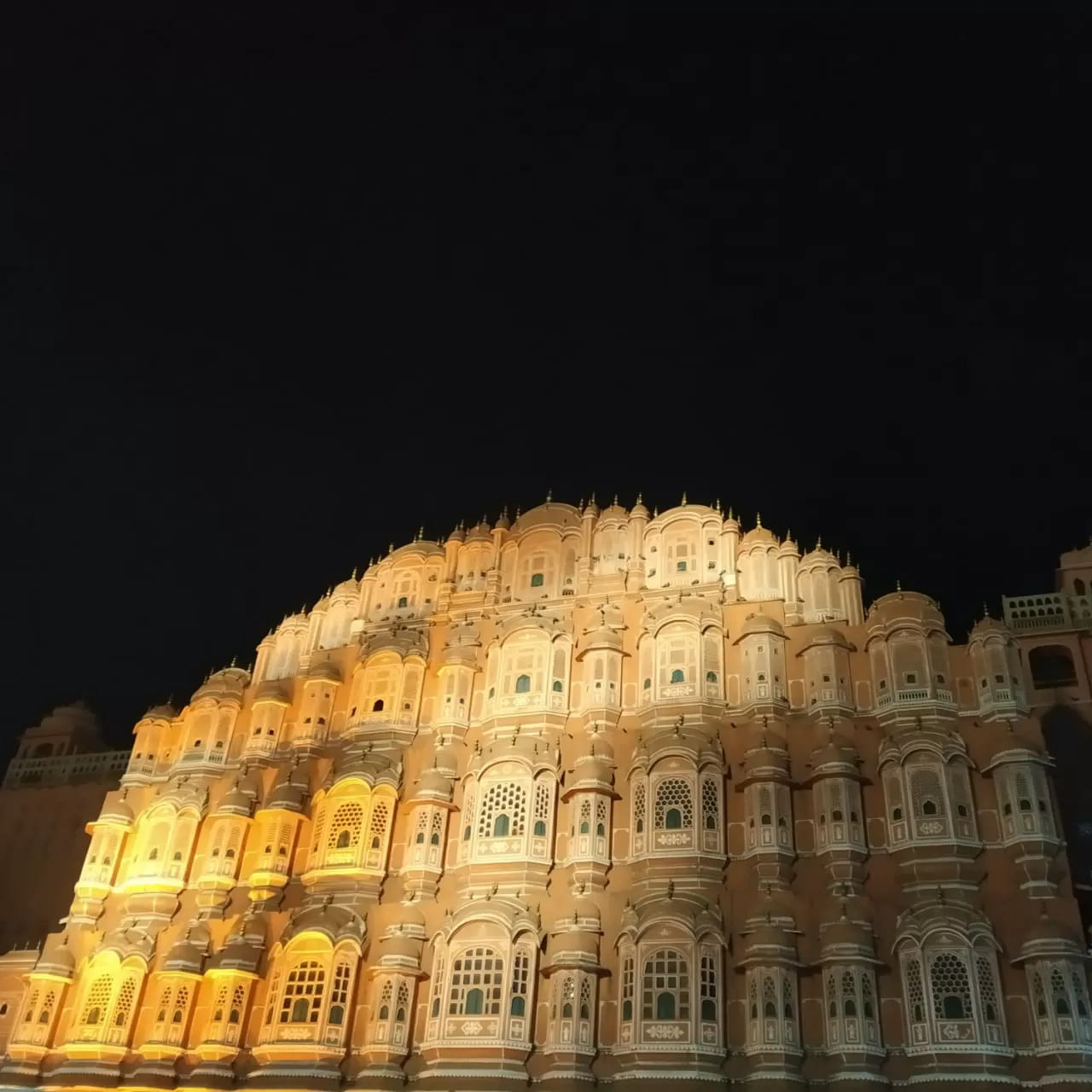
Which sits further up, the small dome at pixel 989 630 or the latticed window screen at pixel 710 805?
the small dome at pixel 989 630

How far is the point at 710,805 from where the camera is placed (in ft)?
88.3

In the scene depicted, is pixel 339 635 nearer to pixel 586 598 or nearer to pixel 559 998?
pixel 586 598

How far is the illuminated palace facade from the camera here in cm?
2367

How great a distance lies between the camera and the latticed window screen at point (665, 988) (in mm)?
24281

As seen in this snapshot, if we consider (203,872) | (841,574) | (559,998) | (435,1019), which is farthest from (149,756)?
(841,574)

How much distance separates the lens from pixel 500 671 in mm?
30984

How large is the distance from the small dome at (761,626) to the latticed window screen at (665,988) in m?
8.66

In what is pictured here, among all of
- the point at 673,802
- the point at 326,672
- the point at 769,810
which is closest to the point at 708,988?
the point at 769,810

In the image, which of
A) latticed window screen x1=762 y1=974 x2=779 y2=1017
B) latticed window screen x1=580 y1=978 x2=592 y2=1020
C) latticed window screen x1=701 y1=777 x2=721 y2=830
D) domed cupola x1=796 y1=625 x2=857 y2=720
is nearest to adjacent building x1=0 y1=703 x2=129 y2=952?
latticed window screen x1=580 y1=978 x2=592 y2=1020

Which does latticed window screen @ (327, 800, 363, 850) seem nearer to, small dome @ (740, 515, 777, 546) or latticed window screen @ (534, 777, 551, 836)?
latticed window screen @ (534, 777, 551, 836)

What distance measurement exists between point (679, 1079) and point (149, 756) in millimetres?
19639

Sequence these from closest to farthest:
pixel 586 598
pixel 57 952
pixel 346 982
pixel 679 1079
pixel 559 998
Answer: pixel 679 1079, pixel 559 998, pixel 346 982, pixel 57 952, pixel 586 598

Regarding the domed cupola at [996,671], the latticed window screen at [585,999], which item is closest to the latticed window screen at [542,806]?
the latticed window screen at [585,999]

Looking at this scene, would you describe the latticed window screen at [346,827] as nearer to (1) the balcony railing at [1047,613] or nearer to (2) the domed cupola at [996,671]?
(2) the domed cupola at [996,671]
